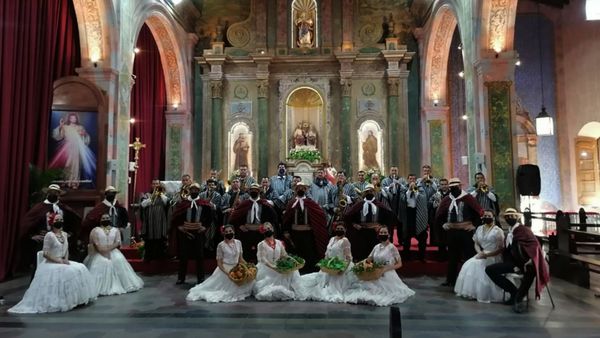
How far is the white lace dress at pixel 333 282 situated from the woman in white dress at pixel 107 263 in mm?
2808

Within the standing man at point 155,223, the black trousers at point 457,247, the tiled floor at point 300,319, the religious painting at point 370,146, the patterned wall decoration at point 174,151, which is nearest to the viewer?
the tiled floor at point 300,319

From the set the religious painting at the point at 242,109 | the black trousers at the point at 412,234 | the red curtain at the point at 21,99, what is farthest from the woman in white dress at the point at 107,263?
the religious painting at the point at 242,109

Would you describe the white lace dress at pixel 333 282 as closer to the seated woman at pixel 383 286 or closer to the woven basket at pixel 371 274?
the seated woman at pixel 383 286

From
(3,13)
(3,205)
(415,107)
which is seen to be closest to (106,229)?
(3,205)

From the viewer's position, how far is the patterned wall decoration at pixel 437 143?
16031 millimetres

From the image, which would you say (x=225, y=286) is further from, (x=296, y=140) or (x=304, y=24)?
(x=304, y=24)

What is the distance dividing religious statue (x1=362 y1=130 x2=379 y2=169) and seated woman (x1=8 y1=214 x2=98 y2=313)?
37.5ft

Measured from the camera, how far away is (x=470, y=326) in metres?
5.18

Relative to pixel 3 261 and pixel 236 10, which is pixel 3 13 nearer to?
pixel 3 261

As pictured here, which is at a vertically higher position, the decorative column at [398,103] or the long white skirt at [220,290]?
the decorative column at [398,103]

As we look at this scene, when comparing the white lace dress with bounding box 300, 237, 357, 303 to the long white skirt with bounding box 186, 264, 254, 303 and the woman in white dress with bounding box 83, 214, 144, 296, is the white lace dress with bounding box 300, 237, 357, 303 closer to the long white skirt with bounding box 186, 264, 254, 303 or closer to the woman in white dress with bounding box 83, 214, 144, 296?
the long white skirt with bounding box 186, 264, 254, 303

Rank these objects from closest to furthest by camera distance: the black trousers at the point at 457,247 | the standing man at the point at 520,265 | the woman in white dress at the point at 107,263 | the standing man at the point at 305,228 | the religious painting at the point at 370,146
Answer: the standing man at the point at 520,265, the woman in white dress at the point at 107,263, the black trousers at the point at 457,247, the standing man at the point at 305,228, the religious painting at the point at 370,146

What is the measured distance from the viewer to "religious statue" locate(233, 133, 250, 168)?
53.8ft

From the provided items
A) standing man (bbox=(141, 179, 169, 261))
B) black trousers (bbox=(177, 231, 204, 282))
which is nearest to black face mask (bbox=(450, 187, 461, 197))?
black trousers (bbox=(177, 231, 204, 282))
